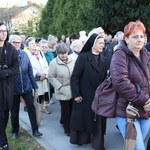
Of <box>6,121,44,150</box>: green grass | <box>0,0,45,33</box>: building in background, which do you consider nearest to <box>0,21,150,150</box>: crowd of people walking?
→ <box>6,121,44,150</box>: green grass

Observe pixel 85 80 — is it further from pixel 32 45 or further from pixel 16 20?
pixel 16 20

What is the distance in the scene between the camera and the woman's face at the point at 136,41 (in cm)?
303

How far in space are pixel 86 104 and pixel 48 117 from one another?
2425mm

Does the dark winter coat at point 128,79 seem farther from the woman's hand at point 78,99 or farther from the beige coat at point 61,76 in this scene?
the beige coat at point 61,76

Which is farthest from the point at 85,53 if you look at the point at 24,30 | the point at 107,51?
the point at 24,30

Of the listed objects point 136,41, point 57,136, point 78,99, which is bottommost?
point 57,136

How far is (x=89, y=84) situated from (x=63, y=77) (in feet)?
3.35

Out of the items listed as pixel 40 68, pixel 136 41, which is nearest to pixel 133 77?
pixel 136 41

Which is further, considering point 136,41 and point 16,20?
point 16,20

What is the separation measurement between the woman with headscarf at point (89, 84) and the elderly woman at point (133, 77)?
128 cm

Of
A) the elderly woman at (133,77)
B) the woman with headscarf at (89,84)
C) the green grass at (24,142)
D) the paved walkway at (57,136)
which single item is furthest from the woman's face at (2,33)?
the elderly woman at (133,77)

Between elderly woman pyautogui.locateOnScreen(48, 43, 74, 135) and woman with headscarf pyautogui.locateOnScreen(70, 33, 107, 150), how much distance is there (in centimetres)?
75

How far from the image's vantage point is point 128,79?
293 cm

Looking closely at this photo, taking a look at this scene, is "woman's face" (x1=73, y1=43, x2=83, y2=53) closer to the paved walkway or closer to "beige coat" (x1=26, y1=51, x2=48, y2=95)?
"beige coat" (x1=26, y1=51, x2=48, y2=95)
